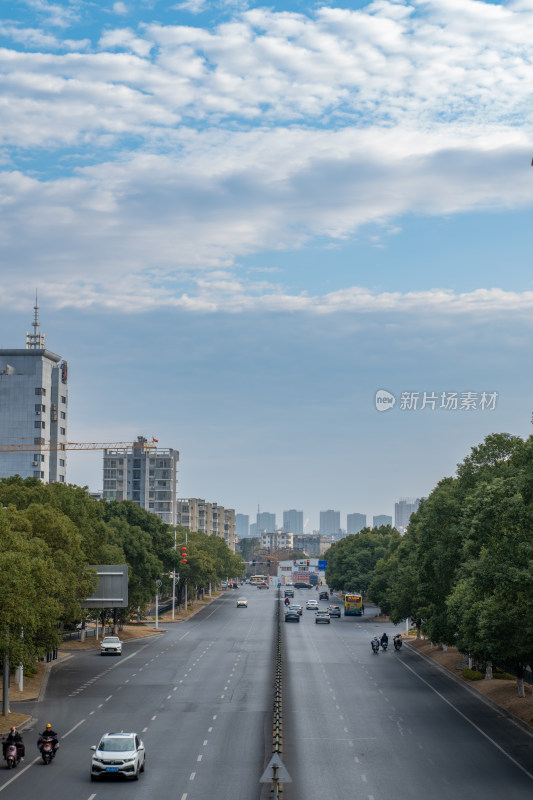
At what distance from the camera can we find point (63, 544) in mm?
65750

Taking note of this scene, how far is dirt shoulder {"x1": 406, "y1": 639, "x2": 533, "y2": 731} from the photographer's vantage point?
52.9 metres

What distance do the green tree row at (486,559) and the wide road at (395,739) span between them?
3543 millimetres

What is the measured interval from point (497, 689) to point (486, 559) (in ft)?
65.8

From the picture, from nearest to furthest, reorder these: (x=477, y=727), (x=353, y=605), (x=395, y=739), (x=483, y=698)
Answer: (x=395, y=739) < (x=477, y=727) < (x=483, y=698) < (x=353, y=605)

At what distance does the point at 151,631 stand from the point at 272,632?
1280 cm

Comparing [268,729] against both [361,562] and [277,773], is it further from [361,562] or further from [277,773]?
[361,562]

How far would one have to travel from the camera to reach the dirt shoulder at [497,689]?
5286 centimetres

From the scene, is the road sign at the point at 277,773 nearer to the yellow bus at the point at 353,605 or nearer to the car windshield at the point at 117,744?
the car windshield at the point at 117,744

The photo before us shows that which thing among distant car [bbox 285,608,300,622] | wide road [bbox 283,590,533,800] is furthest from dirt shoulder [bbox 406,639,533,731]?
distant car [bbox 285,608,300,622]

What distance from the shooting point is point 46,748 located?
126 feet

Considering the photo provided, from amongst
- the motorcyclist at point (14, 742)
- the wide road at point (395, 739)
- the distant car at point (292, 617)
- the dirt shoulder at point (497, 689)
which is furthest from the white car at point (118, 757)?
the distant car at point (292, 617)

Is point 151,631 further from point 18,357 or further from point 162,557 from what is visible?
point 18,357

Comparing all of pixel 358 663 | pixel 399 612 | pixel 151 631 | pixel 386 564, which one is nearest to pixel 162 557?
pixel 151 631

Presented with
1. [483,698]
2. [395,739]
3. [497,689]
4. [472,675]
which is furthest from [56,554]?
[472,675]
